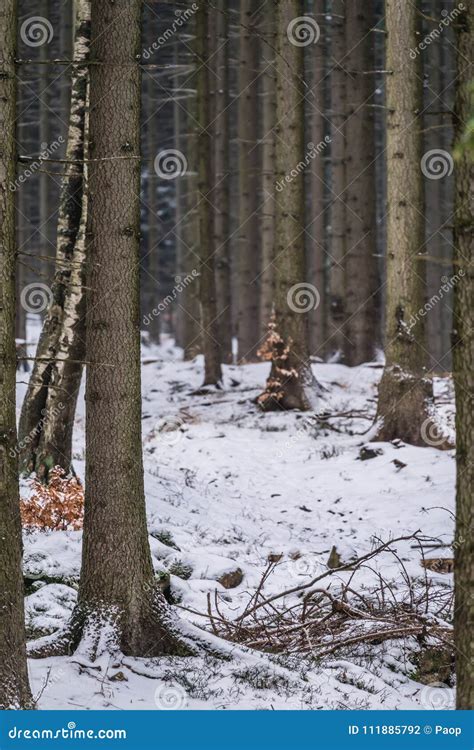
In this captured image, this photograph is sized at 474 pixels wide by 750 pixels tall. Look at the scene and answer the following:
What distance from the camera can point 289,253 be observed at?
617 inches

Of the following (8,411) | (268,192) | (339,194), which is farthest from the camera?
(268,192)

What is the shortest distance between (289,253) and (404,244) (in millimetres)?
3370

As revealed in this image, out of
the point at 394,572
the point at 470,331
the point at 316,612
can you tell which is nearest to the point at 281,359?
the point at 394,572

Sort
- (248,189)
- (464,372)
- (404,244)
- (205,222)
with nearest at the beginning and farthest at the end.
Answer: 1. (464,372)
2. (404,244)
3. (205,222)
4. (248,189)

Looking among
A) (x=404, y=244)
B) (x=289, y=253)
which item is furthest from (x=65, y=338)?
(x=289, y=253)

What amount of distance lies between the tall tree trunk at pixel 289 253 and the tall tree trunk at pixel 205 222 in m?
2.33

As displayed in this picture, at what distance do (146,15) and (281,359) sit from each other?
48.9 ft

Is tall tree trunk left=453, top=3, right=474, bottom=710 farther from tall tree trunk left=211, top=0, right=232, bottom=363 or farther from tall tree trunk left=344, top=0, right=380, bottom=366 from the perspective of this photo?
tall tree trunk left=211, top=0, right=232, bottom=363

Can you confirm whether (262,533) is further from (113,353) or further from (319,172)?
(319,172)

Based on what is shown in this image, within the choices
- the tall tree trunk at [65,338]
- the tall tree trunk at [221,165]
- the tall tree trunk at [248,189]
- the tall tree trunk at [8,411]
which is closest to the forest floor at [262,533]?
the tall tree trunk at [65,338]

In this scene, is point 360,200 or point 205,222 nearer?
point 205,222

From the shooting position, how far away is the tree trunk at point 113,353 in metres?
6.23

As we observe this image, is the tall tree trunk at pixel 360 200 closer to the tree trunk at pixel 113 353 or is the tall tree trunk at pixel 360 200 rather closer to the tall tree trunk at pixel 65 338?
the tall tree trunk at pixel 65 338

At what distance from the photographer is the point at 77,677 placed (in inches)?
232
